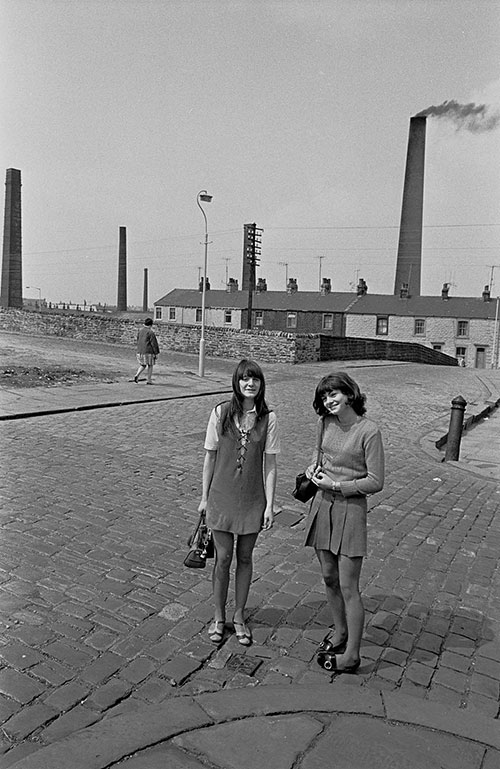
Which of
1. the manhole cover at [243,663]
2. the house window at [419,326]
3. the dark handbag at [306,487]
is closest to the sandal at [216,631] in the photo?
the manhole cover at [243,663]

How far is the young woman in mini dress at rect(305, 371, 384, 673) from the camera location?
317 centimetres

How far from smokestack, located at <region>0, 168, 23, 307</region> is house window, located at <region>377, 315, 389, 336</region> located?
34.2 metres

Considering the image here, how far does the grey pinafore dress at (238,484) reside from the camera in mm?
3404

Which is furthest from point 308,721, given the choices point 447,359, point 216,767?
point 447,359

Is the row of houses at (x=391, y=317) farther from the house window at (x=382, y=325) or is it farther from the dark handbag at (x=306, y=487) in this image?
the dark handbag at (x=306, y=487)

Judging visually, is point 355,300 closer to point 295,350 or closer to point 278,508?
point 295,350

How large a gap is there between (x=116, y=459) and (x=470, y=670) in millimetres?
5255

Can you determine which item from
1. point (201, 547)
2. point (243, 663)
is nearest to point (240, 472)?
point (201, 547)

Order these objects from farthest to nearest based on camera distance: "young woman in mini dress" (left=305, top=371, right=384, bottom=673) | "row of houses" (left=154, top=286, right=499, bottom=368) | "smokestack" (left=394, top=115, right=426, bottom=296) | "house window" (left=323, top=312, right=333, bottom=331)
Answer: "house window" (left=323, top=312, right=333, bottom=331), "row of houses" (left=154, top=286, right=499, bottom=368), "smokestack" (left=394, top=115, right=426, bottom=296), "young woman in mini dress" (left=305, top=371, right=384, bottom=673)

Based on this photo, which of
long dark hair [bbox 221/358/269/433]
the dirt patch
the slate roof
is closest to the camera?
long dark hair [bbox 221/358/269/433]

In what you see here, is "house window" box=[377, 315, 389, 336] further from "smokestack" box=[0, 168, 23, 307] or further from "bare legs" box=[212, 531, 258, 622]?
"bare legs" box=[212, 531, 258, 622]

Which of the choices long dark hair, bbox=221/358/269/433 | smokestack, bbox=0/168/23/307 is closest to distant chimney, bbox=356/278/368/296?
smokestack, bbox=0/168/23/307

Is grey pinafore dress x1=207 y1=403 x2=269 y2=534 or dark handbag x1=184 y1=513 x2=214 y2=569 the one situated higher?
grey pinafore dress x1=207 y1=403 x2=269 y2=534

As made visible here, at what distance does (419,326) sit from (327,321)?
893 cm
